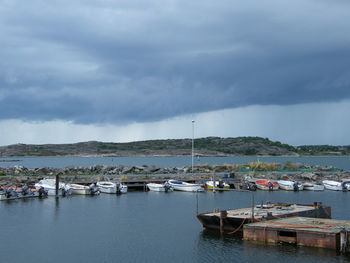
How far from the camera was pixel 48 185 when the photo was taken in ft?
211

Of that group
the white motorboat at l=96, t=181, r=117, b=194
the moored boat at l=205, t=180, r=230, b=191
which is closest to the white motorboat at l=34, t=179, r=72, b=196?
the white motorboat at l=96, t=181, r=117, b=194

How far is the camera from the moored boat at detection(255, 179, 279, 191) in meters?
71.2

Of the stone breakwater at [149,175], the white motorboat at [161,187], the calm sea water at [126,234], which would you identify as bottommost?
the calm sea water at [126,234]

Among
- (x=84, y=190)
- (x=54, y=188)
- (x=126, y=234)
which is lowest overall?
(x=126, y=234)

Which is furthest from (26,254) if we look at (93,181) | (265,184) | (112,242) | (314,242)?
(265,184)

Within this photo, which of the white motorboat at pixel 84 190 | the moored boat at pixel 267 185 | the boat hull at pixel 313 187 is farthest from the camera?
the boat hull at pixel 313 187

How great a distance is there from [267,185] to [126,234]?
39.7 m

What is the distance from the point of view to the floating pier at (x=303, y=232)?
28406 millimetres

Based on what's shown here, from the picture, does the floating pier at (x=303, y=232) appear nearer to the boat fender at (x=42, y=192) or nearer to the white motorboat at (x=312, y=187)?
the boat fender at (x=42, y=192)

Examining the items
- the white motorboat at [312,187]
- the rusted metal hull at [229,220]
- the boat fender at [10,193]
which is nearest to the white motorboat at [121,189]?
the boat fender at [10,193]

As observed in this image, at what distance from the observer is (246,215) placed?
3622cm

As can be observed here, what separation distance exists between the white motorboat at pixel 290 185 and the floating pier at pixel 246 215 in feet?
98.9

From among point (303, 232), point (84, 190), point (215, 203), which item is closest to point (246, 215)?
point (303, 232)

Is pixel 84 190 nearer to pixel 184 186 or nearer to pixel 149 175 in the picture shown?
pixel 184 186
